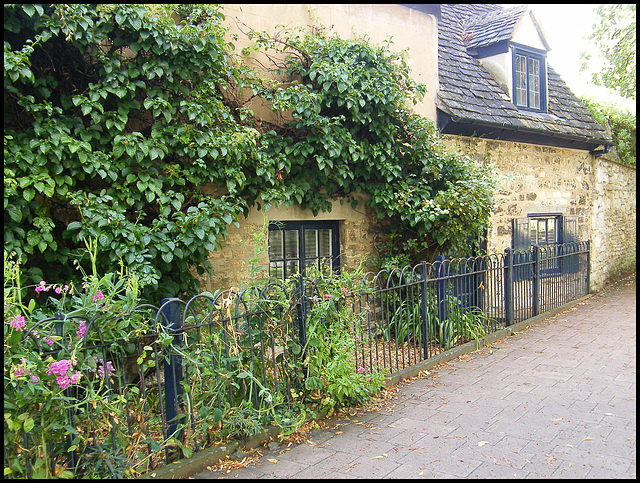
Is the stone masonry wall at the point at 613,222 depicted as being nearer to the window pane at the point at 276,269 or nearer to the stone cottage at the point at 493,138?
the stone cottage at the point at 493,138

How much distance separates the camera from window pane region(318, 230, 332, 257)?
23.8 ft

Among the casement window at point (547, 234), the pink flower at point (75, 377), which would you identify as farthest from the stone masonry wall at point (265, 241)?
the casement window at point (547, 234)

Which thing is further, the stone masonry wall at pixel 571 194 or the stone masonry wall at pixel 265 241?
the stone masonry wall at pixel 571 194

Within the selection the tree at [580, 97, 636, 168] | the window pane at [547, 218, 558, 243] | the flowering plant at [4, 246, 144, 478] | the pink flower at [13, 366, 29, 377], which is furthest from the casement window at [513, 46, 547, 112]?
the pink flower at [13, 366, 29, 377]

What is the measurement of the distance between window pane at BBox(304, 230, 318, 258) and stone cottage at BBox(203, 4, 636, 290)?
14 mm

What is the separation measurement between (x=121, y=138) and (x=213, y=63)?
4.07 ft

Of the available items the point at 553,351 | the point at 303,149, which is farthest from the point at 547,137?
the point at 303,149

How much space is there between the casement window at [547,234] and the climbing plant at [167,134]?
3169 mm

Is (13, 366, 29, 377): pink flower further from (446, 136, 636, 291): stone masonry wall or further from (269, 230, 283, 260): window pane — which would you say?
(446, 136, 636, 291): stone masonry wall

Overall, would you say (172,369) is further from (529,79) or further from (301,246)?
(529,79)

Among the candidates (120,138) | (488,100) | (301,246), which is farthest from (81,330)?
(488,100)

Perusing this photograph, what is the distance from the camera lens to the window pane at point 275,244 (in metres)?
6.69

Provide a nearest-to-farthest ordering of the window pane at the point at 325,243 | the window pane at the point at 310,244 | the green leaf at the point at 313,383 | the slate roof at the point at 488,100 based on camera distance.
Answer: the green leaf at the point at 313,383
the window pane at the point at 310,244
the window pane at the point at 325,243
the slate roof at the point at 488,100

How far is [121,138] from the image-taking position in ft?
16.0
